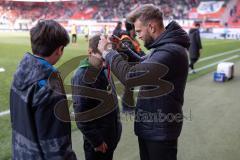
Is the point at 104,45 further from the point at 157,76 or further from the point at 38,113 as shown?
the point at 38,113

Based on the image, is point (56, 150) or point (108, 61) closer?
point (56, 150)

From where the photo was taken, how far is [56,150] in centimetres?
186

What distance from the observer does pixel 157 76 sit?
7.64ft

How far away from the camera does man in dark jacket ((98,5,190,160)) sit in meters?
2.30

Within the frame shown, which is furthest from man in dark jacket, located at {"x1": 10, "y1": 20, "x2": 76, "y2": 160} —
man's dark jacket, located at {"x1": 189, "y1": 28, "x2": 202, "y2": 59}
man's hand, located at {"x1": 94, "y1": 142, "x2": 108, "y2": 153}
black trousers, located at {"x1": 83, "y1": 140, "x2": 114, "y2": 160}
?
man's dark jacket, located at {"x1": 189, "y1": 28, "x2": 202, "y2": 59}

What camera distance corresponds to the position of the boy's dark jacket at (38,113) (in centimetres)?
179

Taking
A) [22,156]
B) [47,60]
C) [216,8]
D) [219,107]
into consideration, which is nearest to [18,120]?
[22,156]

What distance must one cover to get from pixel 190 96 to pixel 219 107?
3.70 ft

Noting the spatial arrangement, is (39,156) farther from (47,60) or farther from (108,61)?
(108,61)

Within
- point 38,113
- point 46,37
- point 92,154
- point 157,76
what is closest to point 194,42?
point 92,154

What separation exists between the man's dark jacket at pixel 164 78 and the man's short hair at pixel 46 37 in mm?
626

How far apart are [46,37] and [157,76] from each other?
2.89 ft

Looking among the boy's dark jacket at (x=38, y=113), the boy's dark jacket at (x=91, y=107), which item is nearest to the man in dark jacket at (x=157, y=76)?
the boy's dark jacket at (x=91, y=107)

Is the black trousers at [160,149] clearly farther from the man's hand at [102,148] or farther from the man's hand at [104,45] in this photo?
the man's hand at [104,45]
